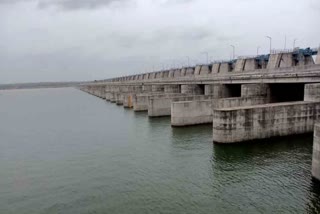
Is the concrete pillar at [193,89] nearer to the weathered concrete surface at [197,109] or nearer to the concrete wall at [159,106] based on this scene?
the concrete wall at [159,106]

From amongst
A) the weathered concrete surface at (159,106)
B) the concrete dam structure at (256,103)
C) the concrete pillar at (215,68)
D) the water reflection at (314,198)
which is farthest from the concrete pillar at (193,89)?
the water reflection at (314,198)

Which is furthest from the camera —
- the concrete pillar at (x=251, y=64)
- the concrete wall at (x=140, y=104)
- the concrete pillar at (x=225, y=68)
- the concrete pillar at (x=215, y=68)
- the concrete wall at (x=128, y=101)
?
the concrete pillar at (x=215, y=68)

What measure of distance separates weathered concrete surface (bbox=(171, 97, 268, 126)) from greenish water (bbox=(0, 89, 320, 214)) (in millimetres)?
3210

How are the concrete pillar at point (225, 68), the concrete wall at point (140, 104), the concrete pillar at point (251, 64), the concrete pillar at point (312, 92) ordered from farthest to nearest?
A: 1. the concrete pillar at point (225, 68)
2. the concrete pillar at point (251, 64)
3. the concrete wall at point (140, 104)
4. the concrete pillar at point (312, 92)

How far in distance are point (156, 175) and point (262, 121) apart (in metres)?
11.8

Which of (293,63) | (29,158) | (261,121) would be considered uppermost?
(293,63)

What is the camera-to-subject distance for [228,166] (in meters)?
21.8

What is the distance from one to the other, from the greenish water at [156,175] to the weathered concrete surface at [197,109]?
321 cm

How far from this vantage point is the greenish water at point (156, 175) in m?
15.9

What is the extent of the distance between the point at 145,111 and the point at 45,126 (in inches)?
677

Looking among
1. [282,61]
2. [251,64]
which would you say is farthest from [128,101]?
[282,61]

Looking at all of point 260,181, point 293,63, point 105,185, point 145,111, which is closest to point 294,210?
point 260,181

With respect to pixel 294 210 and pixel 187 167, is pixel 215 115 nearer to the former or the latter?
pixel 187 167

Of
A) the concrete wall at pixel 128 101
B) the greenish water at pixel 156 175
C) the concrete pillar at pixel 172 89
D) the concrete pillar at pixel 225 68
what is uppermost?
the concrete pillar at pixel 225 68
